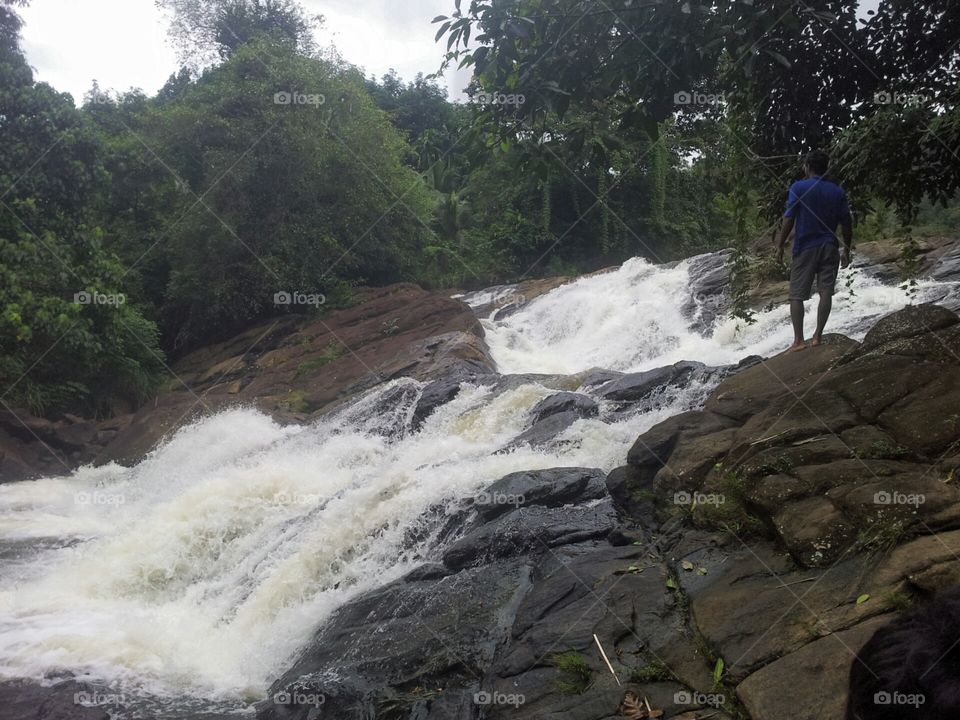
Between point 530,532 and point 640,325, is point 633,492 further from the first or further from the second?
point 640,325

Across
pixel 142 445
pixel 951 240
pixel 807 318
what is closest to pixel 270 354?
pixel 142 445

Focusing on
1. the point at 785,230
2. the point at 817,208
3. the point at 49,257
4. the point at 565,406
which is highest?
the point at 49,257

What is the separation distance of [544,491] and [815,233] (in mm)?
3024

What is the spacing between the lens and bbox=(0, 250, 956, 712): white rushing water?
704 centimetres

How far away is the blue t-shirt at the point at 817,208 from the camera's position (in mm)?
6242

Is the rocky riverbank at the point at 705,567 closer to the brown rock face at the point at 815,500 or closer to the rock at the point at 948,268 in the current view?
the brown rock face at the point at 815,500

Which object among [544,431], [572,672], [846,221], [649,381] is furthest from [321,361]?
[572,672]

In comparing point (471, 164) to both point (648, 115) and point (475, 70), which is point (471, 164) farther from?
point (648, 115)

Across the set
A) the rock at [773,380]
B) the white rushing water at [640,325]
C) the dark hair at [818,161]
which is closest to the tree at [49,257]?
the white rushing water at [640,325]

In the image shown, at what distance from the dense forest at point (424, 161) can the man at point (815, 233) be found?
0.21 m

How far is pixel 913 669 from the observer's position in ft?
10.4

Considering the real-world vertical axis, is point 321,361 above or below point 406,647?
above

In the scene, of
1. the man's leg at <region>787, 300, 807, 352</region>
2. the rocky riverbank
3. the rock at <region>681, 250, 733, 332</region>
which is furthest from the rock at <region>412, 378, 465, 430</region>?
the man's leg at <region>787, 300, 807, 352</region>

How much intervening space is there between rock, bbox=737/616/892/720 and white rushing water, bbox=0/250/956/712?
3637 mm
